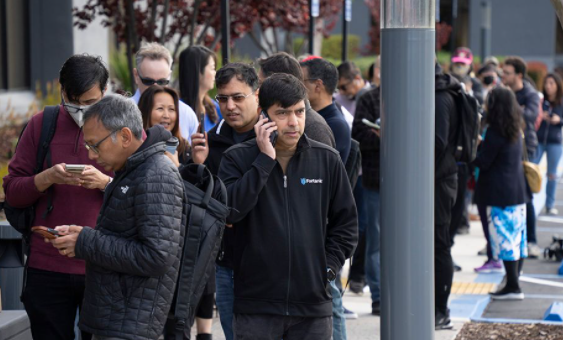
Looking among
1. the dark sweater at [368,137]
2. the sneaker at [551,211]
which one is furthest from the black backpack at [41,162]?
the sneaker at [551,211]

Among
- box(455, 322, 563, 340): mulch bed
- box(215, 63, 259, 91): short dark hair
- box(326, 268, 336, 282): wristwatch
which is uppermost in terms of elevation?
box(215, 63, 259, 91): short dark hair

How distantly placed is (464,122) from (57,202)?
142 inches

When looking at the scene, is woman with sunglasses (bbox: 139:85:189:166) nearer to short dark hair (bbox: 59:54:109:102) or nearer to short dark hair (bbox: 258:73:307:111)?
short dark hair (bbox: 59:54:109:102)

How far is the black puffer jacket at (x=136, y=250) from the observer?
3672 millimetres

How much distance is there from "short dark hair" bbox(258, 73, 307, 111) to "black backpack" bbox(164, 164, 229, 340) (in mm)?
579

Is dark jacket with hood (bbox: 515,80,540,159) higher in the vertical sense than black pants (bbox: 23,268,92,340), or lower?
higher

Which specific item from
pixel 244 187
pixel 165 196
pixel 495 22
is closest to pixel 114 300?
pixel 165 196

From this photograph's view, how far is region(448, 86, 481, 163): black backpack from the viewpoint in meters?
7.01

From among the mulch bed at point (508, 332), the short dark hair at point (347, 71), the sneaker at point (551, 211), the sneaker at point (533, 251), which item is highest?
the short dark hair at point (347, 71)

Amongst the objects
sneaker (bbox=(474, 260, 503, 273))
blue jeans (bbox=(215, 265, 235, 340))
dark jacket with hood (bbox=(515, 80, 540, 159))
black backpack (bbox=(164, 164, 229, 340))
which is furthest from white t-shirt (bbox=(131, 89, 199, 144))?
dark jacket with hood (bbox=(515, 80, 540, 159))

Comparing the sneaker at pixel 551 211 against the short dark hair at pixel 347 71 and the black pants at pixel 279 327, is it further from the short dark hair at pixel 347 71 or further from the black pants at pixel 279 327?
the black pants at pixel 279 327

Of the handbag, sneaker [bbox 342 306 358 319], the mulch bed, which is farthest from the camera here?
the handbag

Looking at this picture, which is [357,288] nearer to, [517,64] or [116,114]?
[517,64]

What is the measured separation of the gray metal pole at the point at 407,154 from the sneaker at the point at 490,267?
5.76 m
